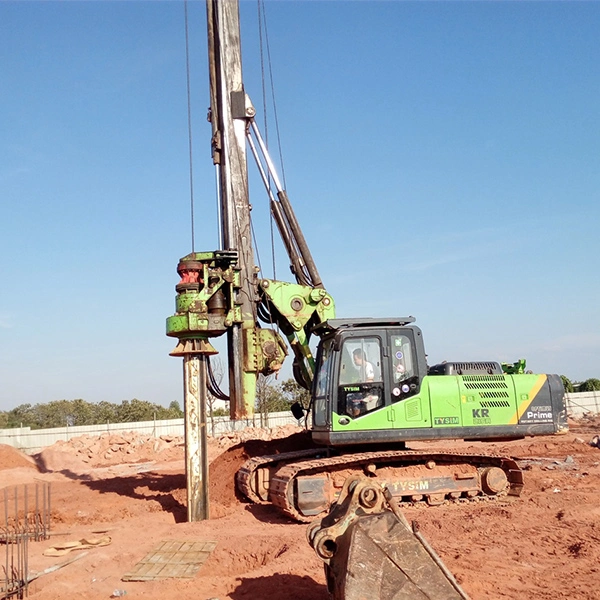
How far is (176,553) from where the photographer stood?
7.77 metres

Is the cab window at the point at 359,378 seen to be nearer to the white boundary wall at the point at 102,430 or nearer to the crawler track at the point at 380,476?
the crawler track at the point at 380,476

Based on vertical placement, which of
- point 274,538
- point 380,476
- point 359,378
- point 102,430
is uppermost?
point 359,378

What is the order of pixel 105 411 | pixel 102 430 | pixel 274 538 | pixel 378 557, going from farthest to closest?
1. pixel 105 411
2. pixel 102 430
3. pixel 274 538
4. pixel 378 557

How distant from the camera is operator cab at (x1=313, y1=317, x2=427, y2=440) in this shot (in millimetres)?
9586

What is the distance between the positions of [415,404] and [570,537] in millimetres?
2999

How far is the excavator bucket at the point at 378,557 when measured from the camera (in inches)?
162

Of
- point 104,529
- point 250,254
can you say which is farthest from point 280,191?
point 104,529

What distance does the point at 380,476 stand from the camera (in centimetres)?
964

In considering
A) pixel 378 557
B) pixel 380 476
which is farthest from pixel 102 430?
pixel 378 557

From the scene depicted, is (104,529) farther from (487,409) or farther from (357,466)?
(487,409)

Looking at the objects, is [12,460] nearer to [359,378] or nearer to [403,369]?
[359,378]

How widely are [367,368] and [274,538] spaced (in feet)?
9.47

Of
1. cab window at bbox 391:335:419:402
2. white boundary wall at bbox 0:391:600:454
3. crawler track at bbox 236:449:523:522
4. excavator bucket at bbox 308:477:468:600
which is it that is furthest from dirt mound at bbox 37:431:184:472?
excavator bucket at bbox 308:477:468:600

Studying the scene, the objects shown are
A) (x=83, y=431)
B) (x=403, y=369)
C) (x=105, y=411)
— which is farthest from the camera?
(x=105, y=411)
